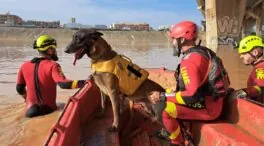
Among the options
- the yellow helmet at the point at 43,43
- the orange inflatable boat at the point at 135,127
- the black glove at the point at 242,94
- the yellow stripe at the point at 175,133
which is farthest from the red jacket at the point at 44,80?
the black glove at the point at 242,94

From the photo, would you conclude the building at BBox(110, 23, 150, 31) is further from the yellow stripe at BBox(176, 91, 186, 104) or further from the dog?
the yellow stripe at BBox(176, 91, 186, 104)

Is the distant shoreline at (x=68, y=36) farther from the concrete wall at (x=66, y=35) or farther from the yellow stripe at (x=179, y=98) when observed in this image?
the yellow stripe at (x=179, y=98)

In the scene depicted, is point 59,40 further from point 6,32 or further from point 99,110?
point 99,110

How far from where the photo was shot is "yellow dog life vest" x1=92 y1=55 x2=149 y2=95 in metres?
6.04

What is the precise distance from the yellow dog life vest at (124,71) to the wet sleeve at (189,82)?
1475 millimetres

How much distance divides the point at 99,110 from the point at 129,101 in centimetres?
79

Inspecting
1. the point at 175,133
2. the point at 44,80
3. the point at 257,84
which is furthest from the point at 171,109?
the point at 44,80

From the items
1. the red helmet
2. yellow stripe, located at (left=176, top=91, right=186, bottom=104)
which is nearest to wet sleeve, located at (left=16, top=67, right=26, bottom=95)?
the red helmet

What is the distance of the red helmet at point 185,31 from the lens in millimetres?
4996

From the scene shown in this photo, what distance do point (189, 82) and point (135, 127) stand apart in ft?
6.73

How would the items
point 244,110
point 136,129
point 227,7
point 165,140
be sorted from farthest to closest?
point 227,7
point 136,129
point 165,140
point 244,110

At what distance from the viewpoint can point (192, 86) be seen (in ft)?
15.2

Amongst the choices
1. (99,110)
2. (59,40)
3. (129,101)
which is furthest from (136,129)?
(59,40)

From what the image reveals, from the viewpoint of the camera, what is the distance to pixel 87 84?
22.5 feet
